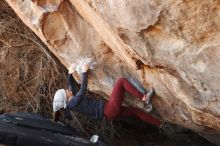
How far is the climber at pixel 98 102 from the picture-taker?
448 cm

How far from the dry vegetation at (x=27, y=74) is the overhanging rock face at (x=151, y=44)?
1478 mm

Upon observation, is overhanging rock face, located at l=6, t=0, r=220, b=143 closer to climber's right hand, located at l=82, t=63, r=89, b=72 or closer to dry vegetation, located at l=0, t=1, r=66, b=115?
climber's right hand, located at l=82, t=63, r=89, b=72

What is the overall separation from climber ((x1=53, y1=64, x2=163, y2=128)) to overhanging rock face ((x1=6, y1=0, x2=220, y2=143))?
0.40 ft

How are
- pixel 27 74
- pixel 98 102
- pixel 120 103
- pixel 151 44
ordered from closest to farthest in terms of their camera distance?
pixel 151 44 → pixel 120 103 → pixel 98 102 → pixel 27 74

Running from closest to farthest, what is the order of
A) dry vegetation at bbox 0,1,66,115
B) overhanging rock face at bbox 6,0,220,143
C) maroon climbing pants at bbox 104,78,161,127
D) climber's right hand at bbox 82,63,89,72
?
1. overhanging rock face at bbox 6,0,220,143
2. maroon climbing pants at bbox 104,78,161,127
3. climber's right hand at bbox 82,63,89,72
4. dry vegetation at bbox 0,1,66,115

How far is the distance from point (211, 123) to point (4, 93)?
11.6 ft

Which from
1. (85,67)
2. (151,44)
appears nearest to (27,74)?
(85,67)

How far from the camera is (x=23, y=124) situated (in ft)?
15.0

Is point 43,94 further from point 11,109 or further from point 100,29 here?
point 100,29

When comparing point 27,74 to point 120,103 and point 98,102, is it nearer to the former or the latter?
point 98,102

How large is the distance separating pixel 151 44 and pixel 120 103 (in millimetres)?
1127

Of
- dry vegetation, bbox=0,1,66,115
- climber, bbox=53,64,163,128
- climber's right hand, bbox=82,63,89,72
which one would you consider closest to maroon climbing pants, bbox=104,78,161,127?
climber, bbox=53,64,163,128

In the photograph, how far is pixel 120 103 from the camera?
4.66m

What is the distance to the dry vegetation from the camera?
6.48 metres
